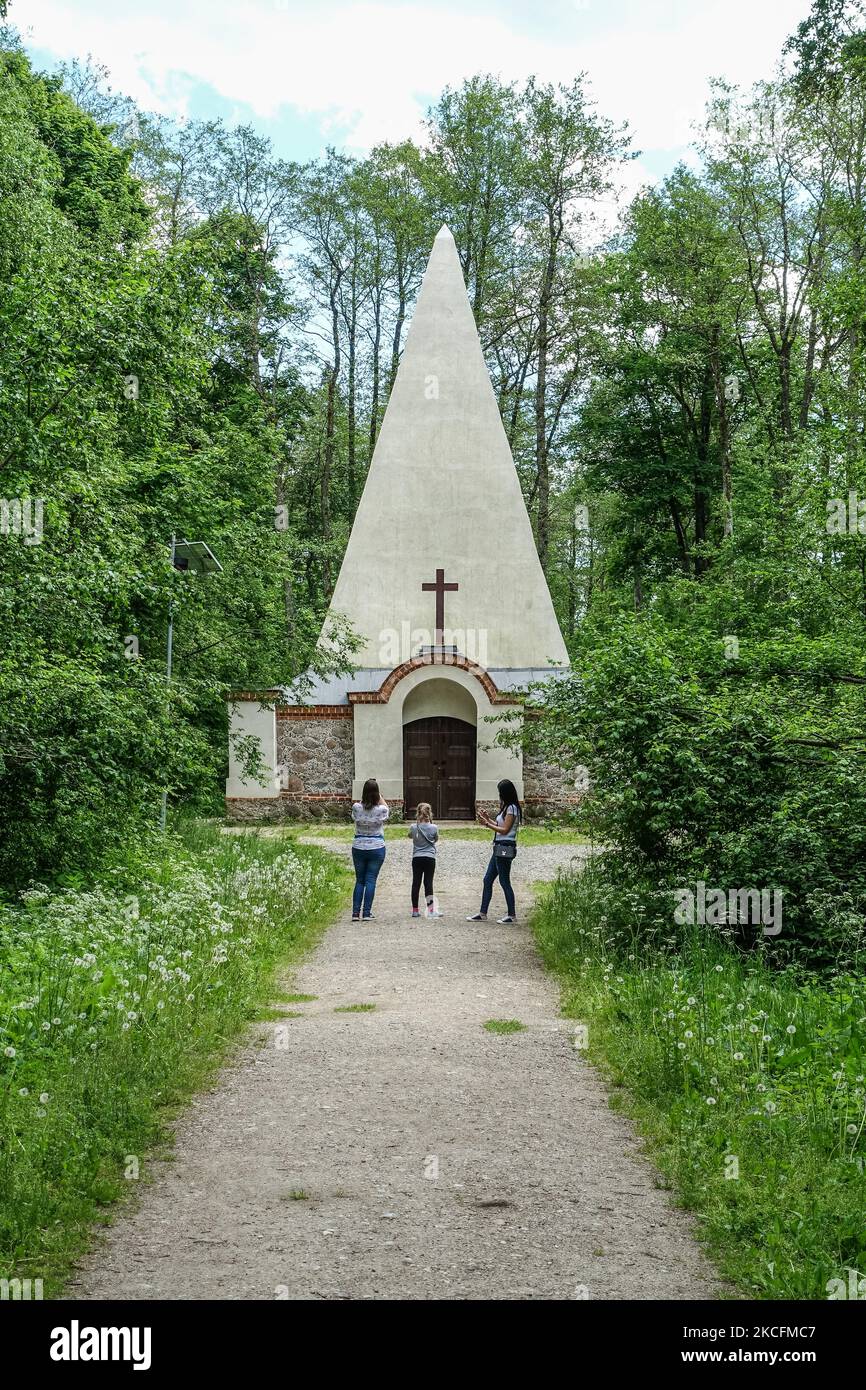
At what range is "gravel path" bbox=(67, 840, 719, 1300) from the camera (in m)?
4.18

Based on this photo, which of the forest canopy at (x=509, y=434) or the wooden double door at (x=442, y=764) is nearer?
the forest canopy at (x=509, y=434)

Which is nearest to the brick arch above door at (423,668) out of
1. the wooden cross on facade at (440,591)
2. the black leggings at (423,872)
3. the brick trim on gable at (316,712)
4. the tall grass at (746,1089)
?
the brick trim on gable at (316,712)

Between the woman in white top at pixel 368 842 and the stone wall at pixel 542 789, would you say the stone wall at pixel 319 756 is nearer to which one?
the stone wall at pixel 542 789

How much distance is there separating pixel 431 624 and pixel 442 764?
3.00 m

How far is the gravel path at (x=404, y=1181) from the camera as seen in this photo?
418 centimetres

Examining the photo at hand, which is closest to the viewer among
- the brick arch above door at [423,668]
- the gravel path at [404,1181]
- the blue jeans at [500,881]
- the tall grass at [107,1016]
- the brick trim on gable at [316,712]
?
the gravel path at [404,1181]

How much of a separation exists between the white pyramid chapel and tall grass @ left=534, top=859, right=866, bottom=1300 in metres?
14.0

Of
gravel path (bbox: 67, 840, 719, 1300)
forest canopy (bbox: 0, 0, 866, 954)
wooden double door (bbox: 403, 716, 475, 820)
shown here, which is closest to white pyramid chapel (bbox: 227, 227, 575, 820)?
wooden double door (bbox: 403, 716, 475, 820)

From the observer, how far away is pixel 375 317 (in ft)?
123

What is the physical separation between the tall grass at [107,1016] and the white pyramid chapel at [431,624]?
36.1 feet

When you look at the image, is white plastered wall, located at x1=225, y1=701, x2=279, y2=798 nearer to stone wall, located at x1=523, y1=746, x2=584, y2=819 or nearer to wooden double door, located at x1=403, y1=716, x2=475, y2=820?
wooden double door, located at x1=403, y1=716, x2=475, y2=820

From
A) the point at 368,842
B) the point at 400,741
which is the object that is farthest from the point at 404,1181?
the point at 400,741

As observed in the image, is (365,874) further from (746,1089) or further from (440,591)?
(440,591)
